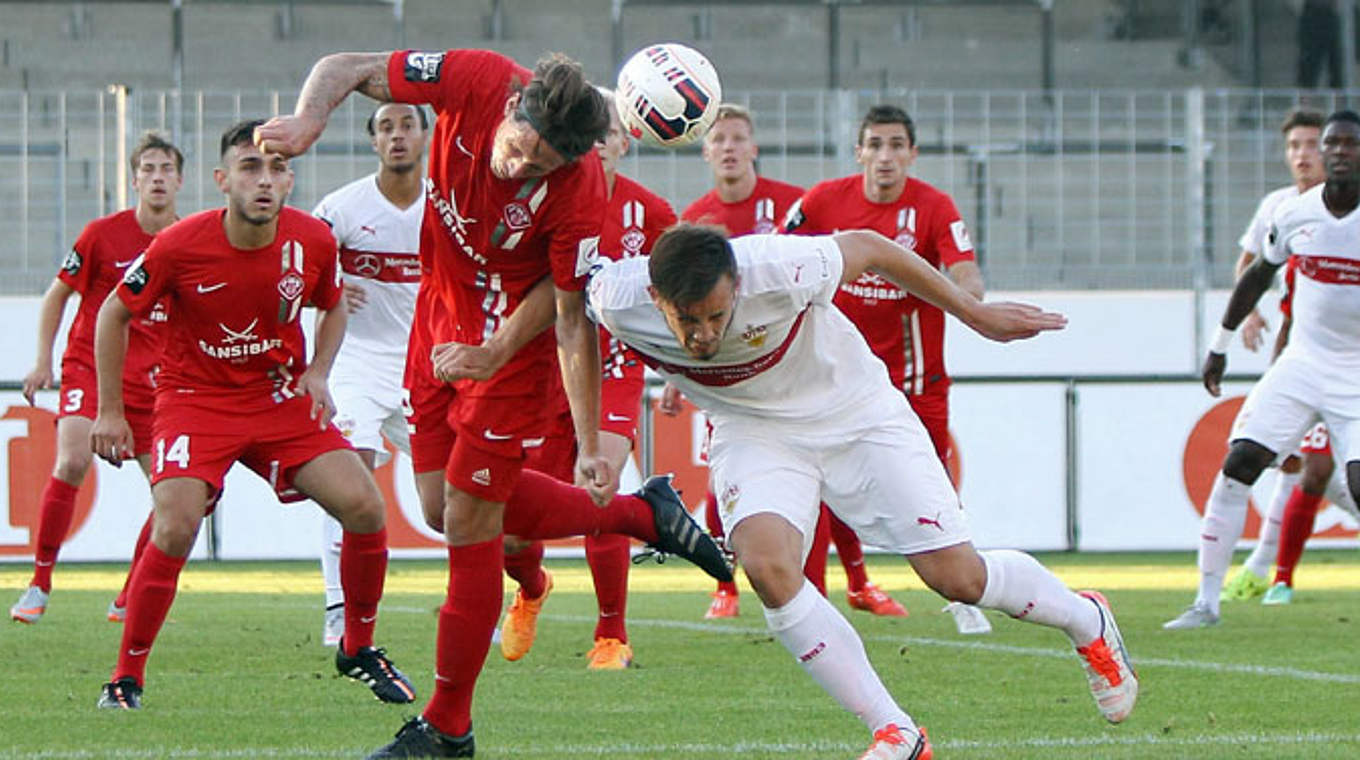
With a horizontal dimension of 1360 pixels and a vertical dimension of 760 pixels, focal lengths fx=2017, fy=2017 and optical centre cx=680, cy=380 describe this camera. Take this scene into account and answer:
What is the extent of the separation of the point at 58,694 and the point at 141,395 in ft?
→ 11.8

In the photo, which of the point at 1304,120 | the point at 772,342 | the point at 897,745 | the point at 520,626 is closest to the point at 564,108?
the point at 772,342

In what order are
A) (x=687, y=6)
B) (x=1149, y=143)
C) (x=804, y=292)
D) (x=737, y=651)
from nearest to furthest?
(x=804, y=292)
(x=737, y=651)
(x=1149, y=143)
(x=687, y=6)

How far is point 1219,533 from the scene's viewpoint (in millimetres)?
10070

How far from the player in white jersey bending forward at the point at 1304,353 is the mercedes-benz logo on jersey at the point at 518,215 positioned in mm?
4889

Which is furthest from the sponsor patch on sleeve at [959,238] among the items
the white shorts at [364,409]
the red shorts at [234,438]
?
the red shorts at [234,438]

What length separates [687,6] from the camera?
2289 centimetres

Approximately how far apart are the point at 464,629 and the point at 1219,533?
5376mm

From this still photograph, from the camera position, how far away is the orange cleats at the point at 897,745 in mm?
5145

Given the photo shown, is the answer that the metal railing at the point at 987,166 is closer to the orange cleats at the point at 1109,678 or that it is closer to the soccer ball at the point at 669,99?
the soccer ball at the point at 669,99

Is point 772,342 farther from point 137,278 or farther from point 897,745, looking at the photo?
point 137,278

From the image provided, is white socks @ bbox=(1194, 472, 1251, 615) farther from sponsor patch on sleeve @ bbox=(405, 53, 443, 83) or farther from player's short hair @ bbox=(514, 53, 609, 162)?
sponsor patch on sleeve @ bbox=(405, 53, 443, 83)

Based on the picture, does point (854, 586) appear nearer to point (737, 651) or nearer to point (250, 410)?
point (737, 651)

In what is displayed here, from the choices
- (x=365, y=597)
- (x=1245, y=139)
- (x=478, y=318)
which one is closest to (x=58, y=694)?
(x=365, y=597)

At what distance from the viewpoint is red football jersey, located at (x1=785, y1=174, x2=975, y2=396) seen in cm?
990
